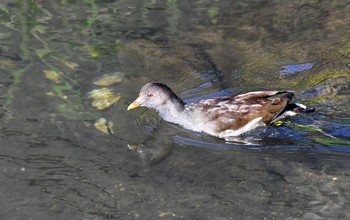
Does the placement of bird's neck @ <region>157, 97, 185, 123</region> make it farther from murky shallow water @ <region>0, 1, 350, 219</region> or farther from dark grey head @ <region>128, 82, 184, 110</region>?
murky shallow water @ <region>0, 1, 350, 219</region>

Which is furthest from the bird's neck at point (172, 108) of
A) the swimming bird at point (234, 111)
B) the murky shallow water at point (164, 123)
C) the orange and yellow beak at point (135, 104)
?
the orange and yellow beak at point (135, 104)

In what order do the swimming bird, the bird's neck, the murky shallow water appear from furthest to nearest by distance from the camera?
the bird's neck < the swimming bird < the murky shallow water

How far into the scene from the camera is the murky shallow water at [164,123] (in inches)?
263

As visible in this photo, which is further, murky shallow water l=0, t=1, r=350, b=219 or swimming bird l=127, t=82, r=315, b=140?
swimming bird l=127, t=82, r=315, b=140

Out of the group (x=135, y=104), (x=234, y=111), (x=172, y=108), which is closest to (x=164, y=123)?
(x=172, y=108)

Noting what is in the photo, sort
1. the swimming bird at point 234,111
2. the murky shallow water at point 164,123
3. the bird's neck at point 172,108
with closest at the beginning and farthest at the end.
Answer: the murky shallow water at point 164,123 → the swimming bird at point 234,111 → the bird's neck at point 172,108

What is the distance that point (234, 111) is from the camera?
8.27 m

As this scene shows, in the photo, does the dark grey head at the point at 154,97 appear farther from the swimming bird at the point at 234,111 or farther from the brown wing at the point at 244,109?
the brown wing at the point at 244,109

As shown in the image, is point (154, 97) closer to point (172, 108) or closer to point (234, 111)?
point (172, 108)

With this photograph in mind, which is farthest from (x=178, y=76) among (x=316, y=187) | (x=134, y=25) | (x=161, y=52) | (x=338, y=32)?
(x=316, y=187)

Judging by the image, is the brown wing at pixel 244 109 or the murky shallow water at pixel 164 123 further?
the brown wing at pixel 244 109

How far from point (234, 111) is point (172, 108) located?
2.48 feet

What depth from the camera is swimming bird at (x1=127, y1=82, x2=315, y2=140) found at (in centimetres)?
823

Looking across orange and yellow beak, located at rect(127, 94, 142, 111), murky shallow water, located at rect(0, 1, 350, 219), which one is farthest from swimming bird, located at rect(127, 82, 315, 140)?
murky shallow water, located at rect(0, 1, 350, 219)
